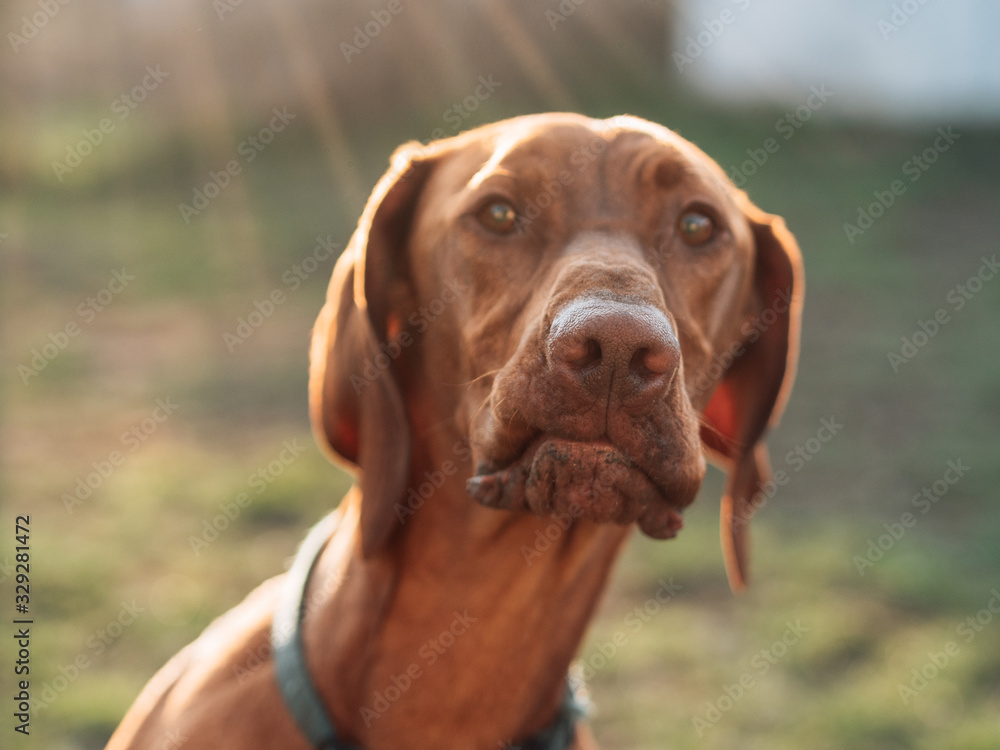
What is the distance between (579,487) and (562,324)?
32 centimetres

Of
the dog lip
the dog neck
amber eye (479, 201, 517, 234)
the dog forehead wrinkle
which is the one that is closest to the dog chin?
the dog lip

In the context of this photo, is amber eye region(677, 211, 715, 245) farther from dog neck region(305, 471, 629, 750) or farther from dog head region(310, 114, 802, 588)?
dog neck region(305, 471, 629, 750)

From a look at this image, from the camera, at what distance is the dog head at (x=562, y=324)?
1.84m

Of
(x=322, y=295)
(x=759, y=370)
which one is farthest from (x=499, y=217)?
(x=322, y=295)

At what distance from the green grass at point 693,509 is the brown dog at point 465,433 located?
197 cm

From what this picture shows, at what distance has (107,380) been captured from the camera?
7184 mm

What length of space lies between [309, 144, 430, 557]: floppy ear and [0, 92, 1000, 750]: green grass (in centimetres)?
222

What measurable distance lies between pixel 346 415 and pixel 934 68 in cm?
1252

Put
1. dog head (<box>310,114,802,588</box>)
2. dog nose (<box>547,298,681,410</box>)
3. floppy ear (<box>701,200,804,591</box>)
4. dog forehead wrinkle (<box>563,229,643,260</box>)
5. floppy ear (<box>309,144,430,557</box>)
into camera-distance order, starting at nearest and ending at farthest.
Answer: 1. dog nose (<box>547,298,681,410</box>)
2. dog head (<box>310,114,802,588</box>)
3. dog forehead wrinkle (<box>563,229,643,260</box>)
4. floppy ear (<box>309,144,430,557</box>)
5. floppy ear (<box>701,200,804,591</box>)

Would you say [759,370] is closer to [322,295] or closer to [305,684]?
[305,684]

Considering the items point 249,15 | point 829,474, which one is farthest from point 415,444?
point 249,15

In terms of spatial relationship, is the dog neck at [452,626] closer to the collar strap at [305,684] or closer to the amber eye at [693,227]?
the collar strap at [305,684]

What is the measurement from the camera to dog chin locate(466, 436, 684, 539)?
186 centimetres

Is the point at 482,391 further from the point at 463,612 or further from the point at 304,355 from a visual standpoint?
the point at 304,355
